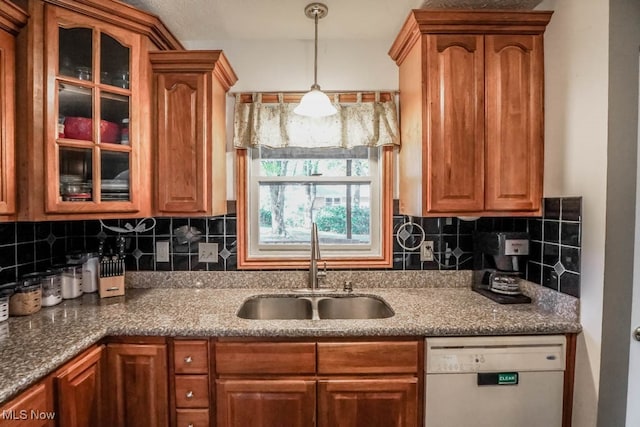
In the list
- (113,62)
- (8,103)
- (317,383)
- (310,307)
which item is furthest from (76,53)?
(317,383)

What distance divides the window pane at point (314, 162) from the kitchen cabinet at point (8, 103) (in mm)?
1174

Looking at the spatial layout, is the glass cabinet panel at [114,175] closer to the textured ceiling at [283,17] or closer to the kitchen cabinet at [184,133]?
the kitchen cabinet at [184,133]

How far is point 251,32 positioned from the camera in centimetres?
198

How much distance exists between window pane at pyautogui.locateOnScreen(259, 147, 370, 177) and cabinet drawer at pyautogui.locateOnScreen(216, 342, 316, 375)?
1.08 meters

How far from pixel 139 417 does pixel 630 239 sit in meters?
2.16

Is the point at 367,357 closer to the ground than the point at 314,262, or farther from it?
closer to the ground

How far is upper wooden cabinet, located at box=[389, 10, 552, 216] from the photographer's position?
162cm

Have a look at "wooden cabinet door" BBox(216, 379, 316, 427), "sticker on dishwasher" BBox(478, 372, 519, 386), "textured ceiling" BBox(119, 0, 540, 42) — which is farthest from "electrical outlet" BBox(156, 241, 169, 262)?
"sticker on dishwasher" BBox(478, 372, 519, 386)

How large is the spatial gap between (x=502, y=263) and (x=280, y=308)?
1.27 meters

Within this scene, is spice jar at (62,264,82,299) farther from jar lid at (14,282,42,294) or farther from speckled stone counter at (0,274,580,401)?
jar lid at (14,282,42,294)

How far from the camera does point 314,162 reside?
2.15 m

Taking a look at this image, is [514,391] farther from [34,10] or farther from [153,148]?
[34,10]

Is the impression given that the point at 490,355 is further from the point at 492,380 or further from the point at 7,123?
the point at 7,123

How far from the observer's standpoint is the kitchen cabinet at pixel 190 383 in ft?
4.77
